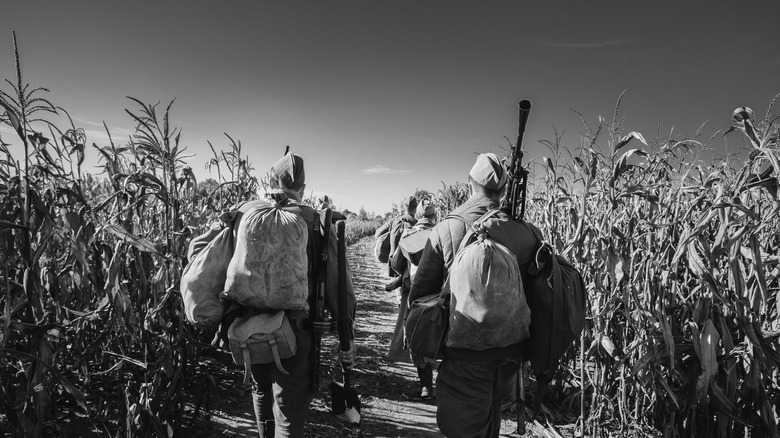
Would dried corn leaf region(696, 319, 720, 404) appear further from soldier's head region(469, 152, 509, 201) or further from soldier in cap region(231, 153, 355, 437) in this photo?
soldier in cap region(231, 153, 355, 437)

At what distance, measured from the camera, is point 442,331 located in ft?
7.15

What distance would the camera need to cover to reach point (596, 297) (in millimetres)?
3035

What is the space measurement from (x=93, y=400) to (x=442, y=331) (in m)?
3.05

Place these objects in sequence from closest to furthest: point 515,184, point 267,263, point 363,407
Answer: point 267,263 < point 515,184 < point 363,407

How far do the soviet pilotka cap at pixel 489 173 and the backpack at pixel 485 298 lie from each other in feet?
1.13

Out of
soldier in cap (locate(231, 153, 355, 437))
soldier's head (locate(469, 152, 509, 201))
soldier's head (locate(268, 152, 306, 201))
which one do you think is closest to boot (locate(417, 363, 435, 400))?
soldier in cap (locate(231, 153, 355, 437))

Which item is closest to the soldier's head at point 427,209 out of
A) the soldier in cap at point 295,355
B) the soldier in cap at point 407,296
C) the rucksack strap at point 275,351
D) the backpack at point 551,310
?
the soldier in cap at point 407,296

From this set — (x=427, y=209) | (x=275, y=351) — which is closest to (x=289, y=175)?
(x=275, y=351)

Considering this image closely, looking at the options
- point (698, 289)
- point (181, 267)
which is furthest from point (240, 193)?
point (698, 289)

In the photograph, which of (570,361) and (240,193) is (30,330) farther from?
(570,361)

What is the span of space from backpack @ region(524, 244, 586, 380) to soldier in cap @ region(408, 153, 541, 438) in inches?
4.0

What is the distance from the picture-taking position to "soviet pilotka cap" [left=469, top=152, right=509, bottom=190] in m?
2.39

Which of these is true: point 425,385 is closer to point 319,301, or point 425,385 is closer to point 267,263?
point 319,301

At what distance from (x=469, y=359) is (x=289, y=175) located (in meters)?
1.58
